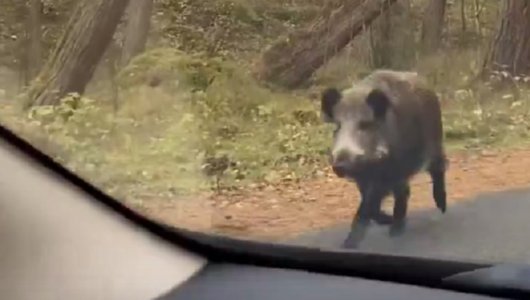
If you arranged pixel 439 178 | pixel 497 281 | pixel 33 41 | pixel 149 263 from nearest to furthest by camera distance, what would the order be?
1. pixel 497 281
2. pixel 149 263
3. pixel 439 178
4. pixel 33 41

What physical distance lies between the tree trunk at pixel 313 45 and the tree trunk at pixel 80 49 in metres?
0.36

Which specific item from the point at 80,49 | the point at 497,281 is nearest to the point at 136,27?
the point at 80,49

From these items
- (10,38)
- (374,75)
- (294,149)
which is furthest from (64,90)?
(374,75)

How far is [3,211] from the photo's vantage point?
1.64 metres

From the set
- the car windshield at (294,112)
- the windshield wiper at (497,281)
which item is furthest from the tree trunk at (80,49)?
the windshield wiper at (497,281)

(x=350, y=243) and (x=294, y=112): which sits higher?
(x=294, y=112)

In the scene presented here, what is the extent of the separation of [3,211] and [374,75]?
2.37 ft

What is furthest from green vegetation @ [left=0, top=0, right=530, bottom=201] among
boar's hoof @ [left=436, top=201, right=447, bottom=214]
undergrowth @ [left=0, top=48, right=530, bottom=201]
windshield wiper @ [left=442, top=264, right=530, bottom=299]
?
windshield wiper @ [left=442, top=264, right=530, bottom=299]

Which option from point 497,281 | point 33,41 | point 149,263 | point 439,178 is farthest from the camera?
point 33,41

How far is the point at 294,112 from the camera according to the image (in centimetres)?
209

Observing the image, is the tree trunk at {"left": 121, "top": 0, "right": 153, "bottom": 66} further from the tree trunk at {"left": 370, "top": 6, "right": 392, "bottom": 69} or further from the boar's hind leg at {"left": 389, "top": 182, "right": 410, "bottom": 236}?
the boar's hind leg at {"left": 389, "top": 182, "right": 410, "bottom": 236}

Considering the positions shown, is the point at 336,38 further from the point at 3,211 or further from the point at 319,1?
the point at 3,211

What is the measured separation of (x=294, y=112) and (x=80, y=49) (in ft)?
1.64

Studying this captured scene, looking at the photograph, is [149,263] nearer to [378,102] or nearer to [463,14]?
[378,102]
